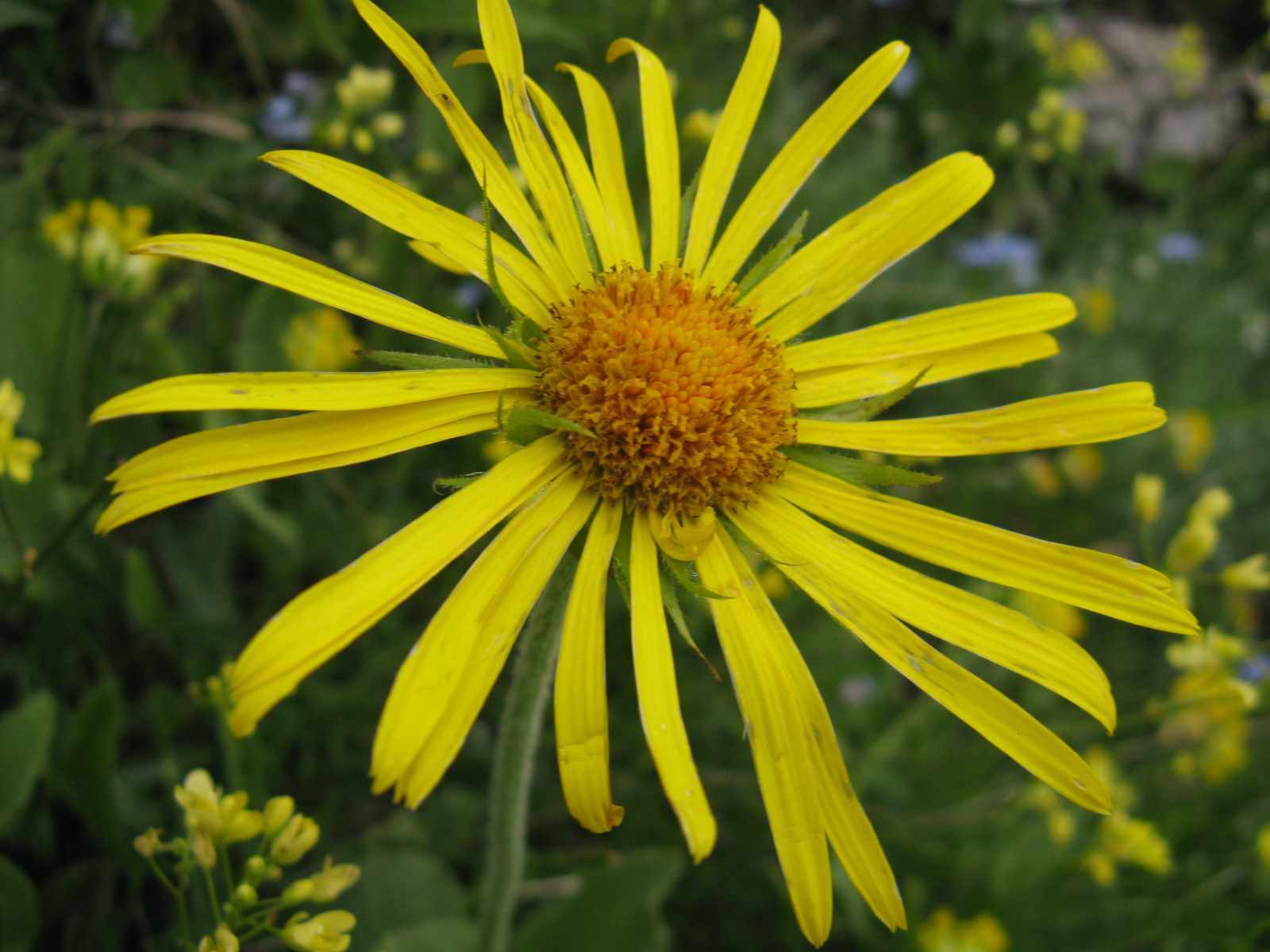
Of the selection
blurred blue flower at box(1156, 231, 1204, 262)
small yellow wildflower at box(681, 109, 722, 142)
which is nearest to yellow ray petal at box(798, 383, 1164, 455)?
small yellow wildflower at box(681, 109, 722, 142)

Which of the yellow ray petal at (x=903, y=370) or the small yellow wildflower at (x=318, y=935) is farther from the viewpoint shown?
the yellow ray petal at (x=903, y=370)

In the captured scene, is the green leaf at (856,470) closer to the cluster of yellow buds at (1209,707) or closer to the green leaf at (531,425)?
the green leaf at (531,425)

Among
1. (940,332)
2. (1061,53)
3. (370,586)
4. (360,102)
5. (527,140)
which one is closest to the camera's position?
(370,586)

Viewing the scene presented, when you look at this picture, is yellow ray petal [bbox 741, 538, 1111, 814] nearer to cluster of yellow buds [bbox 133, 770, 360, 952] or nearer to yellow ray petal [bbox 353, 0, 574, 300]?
yellow ray petal [bbox 353, 0, 574, 300]

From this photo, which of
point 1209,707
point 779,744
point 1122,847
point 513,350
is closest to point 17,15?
point 513,350

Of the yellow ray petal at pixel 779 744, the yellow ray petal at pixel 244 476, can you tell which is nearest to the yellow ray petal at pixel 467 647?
the yellow ray petal at pixel 244 476

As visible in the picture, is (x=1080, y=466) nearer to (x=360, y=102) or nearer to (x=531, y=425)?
(x=360, y=102)
